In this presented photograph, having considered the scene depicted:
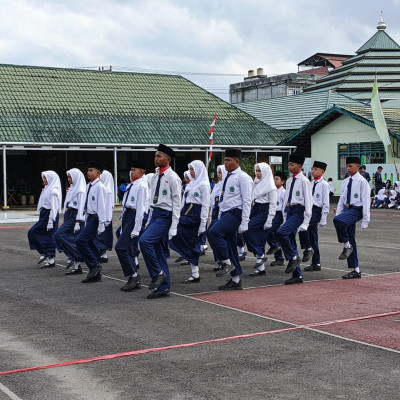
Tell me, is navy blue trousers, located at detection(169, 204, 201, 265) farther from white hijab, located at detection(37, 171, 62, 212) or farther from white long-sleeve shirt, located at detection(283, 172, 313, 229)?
white hijab, located at detection(37, 171, 62, 212)

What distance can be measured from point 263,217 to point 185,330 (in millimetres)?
4917

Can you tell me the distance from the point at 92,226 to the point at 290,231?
316 cm

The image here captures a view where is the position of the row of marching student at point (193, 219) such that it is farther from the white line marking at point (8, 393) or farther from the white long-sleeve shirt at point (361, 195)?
the white line marking at point (8, 393)

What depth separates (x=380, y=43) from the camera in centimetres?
5844

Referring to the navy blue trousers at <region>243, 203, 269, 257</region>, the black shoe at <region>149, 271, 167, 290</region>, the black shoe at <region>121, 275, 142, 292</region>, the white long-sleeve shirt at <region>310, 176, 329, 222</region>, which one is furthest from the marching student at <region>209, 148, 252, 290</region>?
the white long-sleeve shirt at <region>310, 176, 329, 222</region>

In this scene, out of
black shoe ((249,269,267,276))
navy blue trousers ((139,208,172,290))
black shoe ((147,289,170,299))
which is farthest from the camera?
black shoe ((249,269,267,276))

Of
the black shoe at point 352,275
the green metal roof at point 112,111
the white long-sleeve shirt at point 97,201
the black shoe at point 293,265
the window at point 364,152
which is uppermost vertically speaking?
the green metal roof at point 112,111

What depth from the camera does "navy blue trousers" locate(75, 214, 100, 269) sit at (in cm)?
1174

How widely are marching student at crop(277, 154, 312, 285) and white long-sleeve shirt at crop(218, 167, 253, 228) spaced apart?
1073 millimetres

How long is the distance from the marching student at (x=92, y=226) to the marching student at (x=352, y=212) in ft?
12.8

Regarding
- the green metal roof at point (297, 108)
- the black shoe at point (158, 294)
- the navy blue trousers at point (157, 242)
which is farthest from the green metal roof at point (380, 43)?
the black shoe at point (158, 294)

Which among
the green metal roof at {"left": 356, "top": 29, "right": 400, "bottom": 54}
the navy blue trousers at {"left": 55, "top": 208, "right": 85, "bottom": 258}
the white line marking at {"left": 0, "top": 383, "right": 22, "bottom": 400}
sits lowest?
the white line marking at {"left": 0, "top": 383, "right": 22, "bottom": 400}

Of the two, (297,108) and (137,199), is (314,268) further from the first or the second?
(297,108)

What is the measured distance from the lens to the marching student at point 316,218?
43.0 ft
